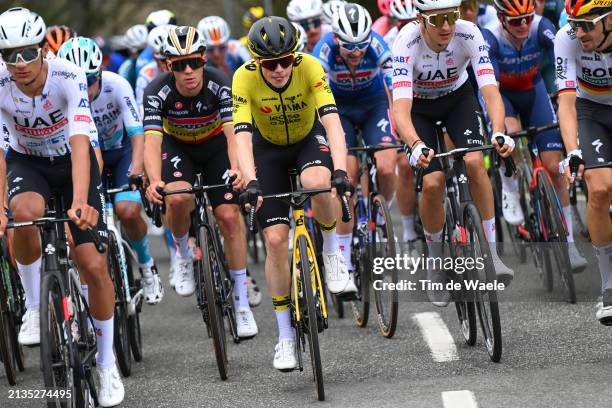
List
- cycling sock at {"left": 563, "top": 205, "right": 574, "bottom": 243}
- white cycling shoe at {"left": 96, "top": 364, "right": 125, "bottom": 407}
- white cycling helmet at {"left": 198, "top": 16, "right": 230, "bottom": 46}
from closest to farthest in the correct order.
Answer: white cycling shoe at {"left": 96, "top": 364, "right": 125, "bottom": 407}, cycling sock at {"left": 563, "top": 205, "right": 574, "bottom": 243}, white cycling helmet at {"left": 198, "top": 16, "right": 230, "bottom": 46}

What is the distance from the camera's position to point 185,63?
29.7 feet

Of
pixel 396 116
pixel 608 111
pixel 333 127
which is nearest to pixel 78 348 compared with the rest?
pixel 333 127

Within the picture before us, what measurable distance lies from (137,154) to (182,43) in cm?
105

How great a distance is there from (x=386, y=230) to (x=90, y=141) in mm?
2554

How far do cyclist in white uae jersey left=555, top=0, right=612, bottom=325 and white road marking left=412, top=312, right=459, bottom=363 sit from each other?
117 cm

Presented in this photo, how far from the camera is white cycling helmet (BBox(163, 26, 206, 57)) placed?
8.95 meters

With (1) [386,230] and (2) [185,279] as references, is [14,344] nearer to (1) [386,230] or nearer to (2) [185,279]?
(2) [185,279]

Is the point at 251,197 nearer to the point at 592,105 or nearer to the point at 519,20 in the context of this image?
the point at 592,105

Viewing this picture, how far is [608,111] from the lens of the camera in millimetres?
8102

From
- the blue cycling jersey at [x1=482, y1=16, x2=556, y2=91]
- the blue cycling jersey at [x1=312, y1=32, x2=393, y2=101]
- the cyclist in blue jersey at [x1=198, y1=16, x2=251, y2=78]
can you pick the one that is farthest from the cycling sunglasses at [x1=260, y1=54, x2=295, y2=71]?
the cyclist in blue jersey at [x1=198, y1=16, x2=251, y2=78]

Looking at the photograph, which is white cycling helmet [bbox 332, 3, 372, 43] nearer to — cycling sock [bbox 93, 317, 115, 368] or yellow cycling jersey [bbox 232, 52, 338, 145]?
yellow cycling jersey [bbox 232, 52, 338, 145]

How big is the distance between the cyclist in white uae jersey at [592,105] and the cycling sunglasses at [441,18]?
2.37 feet

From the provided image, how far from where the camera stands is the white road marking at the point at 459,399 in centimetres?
692

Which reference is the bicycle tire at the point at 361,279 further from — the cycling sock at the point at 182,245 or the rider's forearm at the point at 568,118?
the rider's forearm at the point at 568,118
